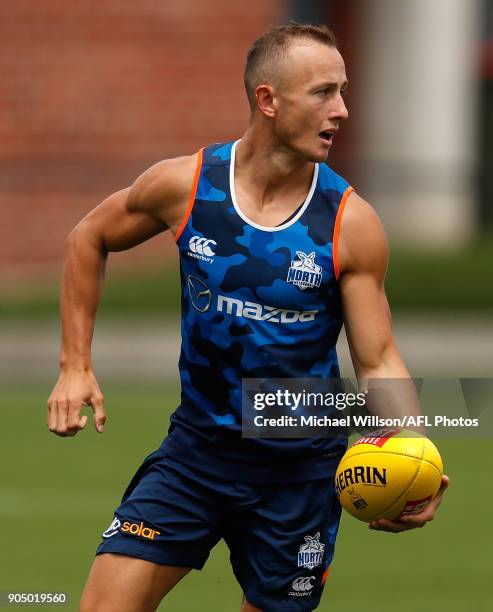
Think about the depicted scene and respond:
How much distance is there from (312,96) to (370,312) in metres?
Result: 0.88

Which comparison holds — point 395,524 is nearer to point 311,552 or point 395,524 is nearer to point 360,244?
point 311,552

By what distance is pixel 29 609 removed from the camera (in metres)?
9.06

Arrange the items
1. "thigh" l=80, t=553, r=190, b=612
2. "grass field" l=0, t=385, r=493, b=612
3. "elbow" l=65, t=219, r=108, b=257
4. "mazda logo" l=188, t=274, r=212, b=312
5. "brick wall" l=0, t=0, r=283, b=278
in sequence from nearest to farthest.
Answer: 1. "thigh" l=80, t=553, r=190, b=612
2. "mazda logo" l=188, t=274, r=212, b=312
3. "elbow" l=65, t=219, r=108, b=257
4. "grass field" l=0, t=385, r=493, b=612
5. "brick wall" l=0, t=0, r=283, b=278

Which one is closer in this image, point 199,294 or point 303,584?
point 199,294

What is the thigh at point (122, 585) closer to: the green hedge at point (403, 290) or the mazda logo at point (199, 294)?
the mazda logo at point (199, 294)

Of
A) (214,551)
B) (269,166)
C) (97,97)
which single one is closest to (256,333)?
(269,166)

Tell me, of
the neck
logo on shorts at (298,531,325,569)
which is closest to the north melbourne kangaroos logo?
the neck

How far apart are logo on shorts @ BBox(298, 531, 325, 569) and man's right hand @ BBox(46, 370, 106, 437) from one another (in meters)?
0.96

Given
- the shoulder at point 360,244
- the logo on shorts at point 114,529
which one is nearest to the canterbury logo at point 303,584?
the logo on shorts at point 114,529

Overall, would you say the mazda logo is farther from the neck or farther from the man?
the neck

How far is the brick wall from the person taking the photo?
25.6 metres

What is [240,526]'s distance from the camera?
23.2ft

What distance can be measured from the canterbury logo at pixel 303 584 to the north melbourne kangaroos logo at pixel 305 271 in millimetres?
1256

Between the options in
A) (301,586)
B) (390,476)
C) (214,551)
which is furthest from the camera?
(214,551)
